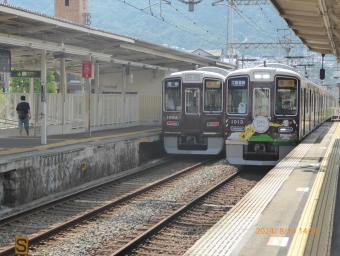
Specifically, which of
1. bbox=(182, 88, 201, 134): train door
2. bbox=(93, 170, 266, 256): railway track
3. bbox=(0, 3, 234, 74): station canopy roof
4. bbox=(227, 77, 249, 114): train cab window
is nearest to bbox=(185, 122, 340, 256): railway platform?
bbox=(93, 170, 266, 256): railway track

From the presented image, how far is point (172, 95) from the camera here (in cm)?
1828

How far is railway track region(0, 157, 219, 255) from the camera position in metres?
8.48

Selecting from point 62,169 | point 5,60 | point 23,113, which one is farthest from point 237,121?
point 5,60

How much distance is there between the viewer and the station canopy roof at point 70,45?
13.0 m

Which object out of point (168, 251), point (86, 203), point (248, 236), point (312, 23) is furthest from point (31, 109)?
point (248, 236)

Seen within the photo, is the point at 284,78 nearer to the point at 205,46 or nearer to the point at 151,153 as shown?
the point at 151,153

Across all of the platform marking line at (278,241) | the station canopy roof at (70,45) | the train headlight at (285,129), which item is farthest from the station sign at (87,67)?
the platform marking line at (278,241)

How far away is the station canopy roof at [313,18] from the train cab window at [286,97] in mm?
1355

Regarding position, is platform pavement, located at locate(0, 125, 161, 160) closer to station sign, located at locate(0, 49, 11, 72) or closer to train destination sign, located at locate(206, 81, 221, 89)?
station sign, located at locate(0, 49, 11, 72)

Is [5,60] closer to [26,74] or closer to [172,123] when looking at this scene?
[26,74]

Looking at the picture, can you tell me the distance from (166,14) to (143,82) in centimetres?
13394

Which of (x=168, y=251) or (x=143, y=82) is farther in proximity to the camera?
(x=143, y=82)

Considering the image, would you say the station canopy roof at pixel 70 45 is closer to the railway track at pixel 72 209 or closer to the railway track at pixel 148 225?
the railway track at pixel 72 209

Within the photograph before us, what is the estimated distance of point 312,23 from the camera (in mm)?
11570
